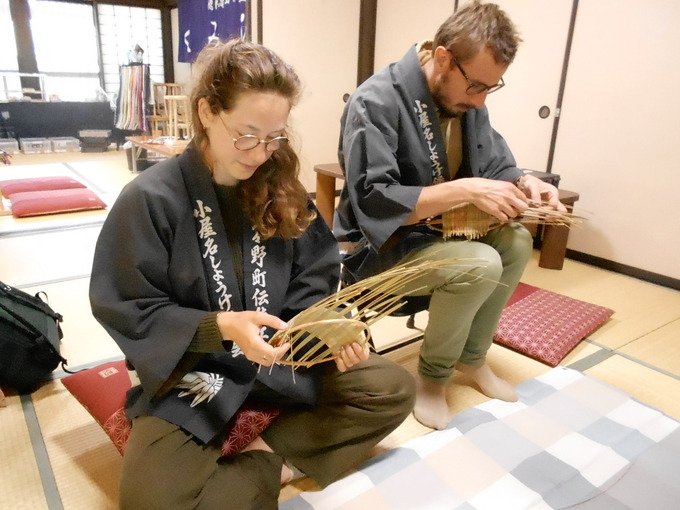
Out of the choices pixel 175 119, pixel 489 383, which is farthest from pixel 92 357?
pixel 175 119

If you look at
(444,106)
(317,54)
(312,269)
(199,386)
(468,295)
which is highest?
(317,54)

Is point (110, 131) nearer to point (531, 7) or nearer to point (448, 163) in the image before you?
point (531, 7)

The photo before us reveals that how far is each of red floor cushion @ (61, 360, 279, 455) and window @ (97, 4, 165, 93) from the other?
271 inches

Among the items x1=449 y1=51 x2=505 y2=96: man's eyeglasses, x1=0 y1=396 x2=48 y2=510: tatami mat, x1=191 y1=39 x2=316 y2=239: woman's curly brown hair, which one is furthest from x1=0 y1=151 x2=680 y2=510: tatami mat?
x1=449 y1=51 x2=505 y2=96: man's eyeglasses

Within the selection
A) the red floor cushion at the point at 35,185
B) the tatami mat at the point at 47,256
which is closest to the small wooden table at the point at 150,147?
the red floor cushion at the point at 35,185

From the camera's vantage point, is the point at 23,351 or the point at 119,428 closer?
the point at 119,428

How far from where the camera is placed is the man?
1.48 meters

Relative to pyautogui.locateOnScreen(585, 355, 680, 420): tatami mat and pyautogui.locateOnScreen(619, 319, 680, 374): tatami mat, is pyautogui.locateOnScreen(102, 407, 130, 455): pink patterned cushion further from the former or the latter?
pyautogui.locateOnScreen(619, 319, 680, 374): tatami mat

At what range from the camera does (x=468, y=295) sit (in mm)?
1497

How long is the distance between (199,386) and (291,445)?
321mm

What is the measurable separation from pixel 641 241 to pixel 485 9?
210 cm

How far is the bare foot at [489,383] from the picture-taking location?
1740 mm

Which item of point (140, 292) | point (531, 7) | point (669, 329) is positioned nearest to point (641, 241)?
point (669, 329)

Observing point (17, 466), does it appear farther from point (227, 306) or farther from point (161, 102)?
point (161, 102)
